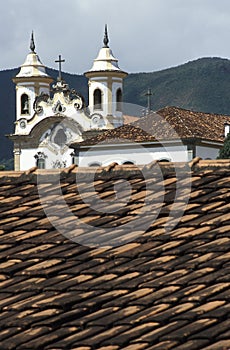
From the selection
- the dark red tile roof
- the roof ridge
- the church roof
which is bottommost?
the roof ridge

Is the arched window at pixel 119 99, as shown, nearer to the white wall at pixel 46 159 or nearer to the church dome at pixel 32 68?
the white wall at pixel 46 159

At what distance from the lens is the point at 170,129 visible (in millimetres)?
46812

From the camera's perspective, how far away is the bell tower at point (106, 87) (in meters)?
66.3

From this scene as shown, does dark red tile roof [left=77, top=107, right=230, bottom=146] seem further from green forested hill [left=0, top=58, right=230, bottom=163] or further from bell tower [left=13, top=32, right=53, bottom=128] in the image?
green forested hill [left=0, top=58, right=230, bottom=163]

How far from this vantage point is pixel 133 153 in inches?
1940

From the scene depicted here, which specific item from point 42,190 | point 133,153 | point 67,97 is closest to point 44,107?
point 67,97

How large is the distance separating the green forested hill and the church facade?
4711cm

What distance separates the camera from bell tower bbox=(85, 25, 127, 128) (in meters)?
66.3

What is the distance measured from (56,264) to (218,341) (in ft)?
3.55

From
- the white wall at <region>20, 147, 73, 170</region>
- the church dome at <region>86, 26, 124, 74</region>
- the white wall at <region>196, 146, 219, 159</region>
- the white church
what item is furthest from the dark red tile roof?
the church dome at <region>86, 26, 124, 74</region>

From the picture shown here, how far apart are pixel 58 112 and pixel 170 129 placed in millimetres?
23297

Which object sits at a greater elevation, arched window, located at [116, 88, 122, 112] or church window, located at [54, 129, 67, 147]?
arched window, located at [116, 88, 122, 112]

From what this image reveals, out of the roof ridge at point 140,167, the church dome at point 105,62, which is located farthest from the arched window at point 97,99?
the roof ridge at point 140,167

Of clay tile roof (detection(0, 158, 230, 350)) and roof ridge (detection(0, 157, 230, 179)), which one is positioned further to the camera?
roof ridge (detection(0, 157, 230, 179))
